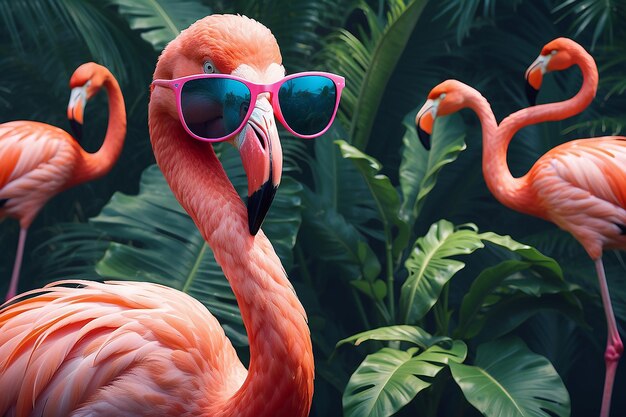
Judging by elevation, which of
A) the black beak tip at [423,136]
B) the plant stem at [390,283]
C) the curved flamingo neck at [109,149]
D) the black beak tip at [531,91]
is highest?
the black beak tip at [531,91]

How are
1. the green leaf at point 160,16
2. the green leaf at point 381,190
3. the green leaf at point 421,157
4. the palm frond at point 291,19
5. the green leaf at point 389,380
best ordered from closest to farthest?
1. the green leaf at point 389,380
2. the green leaf at point 381,190
3. the green leaf at point 421,157
4. the green leaf at point 160,16
5. the palm frond at point 291,19

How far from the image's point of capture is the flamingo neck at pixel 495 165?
371 centimetres

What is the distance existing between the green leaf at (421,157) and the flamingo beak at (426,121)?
0.40ft

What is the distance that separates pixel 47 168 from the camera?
379cm

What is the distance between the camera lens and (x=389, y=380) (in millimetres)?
3055

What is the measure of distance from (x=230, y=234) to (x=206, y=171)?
0.21 meters

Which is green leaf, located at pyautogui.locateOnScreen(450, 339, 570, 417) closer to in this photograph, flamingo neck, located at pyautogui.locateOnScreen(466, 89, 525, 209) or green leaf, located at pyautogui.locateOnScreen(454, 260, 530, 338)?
green leaf, located at pyautogui.locateOnScreen(454, 260, 530, 338)

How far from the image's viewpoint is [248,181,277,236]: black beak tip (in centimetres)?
150

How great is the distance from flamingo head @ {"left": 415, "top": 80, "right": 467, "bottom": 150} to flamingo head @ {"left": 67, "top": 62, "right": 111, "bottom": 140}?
1.67 m

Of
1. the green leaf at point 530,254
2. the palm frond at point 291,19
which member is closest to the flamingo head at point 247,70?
the green leaf at point 530,254

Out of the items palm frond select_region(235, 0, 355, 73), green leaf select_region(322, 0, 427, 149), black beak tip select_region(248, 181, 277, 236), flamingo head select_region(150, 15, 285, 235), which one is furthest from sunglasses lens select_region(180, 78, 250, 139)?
palm frond select_region(235, 0, 355, 73)

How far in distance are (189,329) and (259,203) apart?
0.43m

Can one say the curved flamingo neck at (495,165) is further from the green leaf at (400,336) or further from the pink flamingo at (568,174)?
the green leaf at (400,336)

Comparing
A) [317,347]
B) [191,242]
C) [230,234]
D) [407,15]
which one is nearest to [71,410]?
[230,234]
